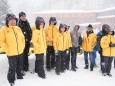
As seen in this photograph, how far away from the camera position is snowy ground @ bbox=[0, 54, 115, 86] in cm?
712

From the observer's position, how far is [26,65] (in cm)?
806

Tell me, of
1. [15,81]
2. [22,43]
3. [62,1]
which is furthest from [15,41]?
[62,1]

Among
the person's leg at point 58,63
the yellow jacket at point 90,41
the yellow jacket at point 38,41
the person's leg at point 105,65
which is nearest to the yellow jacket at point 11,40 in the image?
the yellow jacket at point 38,41

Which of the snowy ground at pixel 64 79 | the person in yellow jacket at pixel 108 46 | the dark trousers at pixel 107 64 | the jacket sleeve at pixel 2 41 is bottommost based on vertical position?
the snowy ground at pixel 64 79

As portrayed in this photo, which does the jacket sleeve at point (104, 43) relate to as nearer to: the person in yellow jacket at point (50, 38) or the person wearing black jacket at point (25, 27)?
the person in yellow jacket at point (50, 38)

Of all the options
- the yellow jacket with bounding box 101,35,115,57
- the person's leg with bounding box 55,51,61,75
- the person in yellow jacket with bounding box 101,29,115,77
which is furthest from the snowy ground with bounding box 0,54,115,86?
the yellow jacket with bounding box 101,35,115,57

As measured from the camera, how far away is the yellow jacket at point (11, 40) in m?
6.42

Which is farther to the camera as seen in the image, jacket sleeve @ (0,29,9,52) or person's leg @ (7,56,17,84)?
person's leg @ (7,56,17,84)

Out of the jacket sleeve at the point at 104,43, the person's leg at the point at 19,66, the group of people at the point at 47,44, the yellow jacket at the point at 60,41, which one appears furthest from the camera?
the jacket sleeve at the point at 104,43

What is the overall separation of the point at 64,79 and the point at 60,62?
733 millimetres

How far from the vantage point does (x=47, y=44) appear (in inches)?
332

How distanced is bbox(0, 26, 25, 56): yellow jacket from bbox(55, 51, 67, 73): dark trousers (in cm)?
194

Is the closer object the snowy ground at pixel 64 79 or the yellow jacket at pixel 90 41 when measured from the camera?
the snowy ground at pixel 64 79

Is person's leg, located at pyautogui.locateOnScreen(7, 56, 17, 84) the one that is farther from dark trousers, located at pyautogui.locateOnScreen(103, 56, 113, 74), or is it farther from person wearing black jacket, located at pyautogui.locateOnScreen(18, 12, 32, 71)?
dark trousers, located at pyautogui.locateOnScreen(103, 56, 113, 74)
